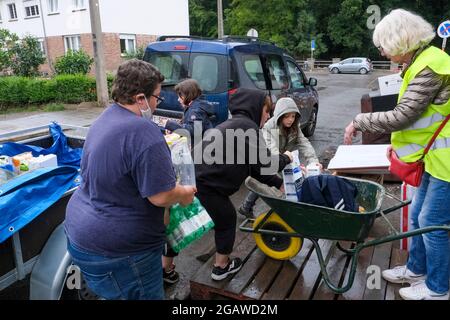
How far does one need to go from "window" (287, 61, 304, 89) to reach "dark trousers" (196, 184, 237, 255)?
486 centimetres

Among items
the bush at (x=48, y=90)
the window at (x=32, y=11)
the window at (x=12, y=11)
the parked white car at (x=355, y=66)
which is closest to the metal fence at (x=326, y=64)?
the parked white car at (x=355, y=66)

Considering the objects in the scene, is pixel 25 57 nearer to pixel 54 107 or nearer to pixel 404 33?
pixel 54 107

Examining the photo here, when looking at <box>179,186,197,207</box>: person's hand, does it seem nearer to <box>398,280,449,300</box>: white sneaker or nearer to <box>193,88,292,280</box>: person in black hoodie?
<box>193,88,292,280</box>: person in black hoodie

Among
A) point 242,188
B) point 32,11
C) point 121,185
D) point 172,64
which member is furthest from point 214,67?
point 32,11

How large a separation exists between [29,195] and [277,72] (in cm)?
524

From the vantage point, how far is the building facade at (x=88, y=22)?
78.6ft

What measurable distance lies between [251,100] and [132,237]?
1331 millimetres

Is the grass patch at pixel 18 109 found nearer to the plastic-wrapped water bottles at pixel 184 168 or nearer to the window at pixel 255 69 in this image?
the window at pixel 255 69

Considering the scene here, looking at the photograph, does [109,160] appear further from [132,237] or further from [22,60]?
[22,60]

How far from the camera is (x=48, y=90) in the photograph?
13438 mm

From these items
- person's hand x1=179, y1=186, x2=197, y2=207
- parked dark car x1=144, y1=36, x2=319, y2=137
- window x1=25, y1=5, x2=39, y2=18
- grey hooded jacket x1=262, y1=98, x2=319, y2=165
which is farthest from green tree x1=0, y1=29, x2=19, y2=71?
person's hand x1=179, y1=186, x2=197, y2=207

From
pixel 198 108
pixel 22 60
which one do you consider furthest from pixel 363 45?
pixel 198 108

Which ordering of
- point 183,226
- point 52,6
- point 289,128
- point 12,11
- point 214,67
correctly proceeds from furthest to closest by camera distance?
point 12,11 → point 52,6 → point 214,67 → point 289,128 → point 183,226
